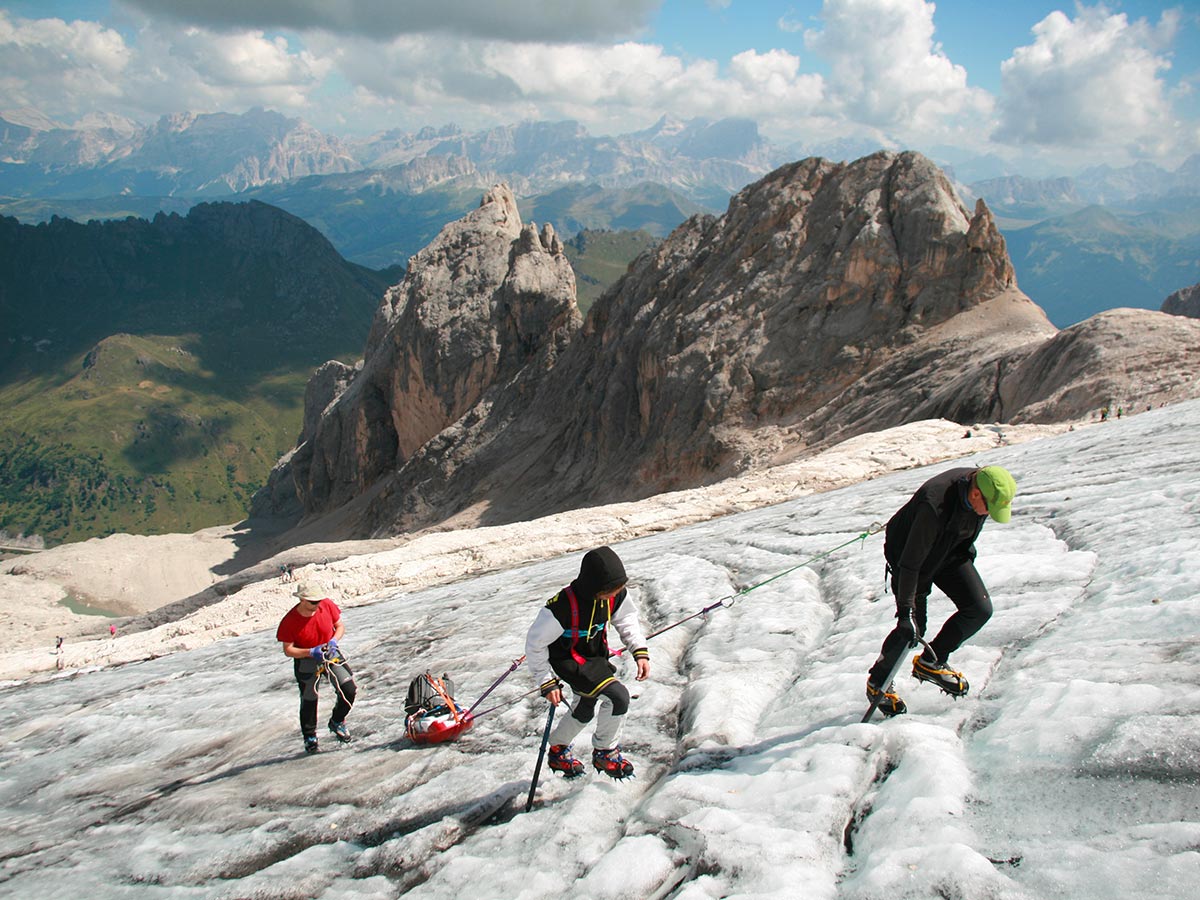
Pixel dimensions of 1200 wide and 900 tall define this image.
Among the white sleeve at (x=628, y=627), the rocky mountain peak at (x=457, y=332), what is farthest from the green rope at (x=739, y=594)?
the rocky mountain peak at (x=457, y=332)

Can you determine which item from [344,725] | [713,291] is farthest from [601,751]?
[713,291]

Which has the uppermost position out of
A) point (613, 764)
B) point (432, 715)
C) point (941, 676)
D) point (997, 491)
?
point (997, 491)

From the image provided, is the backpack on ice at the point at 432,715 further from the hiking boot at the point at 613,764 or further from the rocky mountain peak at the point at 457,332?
the rocky mountain peak at the point at 457,332

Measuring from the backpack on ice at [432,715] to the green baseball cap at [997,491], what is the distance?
544 centimetres

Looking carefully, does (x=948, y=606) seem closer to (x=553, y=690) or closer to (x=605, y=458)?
(x=553, y=690)

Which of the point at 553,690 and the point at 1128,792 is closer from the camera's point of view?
the point at 1128,792

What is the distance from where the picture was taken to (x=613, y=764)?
21.5 feet

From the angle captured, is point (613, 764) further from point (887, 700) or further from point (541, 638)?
point (887, 700)

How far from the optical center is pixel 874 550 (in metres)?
11.1

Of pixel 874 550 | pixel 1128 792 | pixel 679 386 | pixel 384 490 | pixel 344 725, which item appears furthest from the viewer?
pixel 384 490

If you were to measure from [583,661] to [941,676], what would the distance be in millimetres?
2940

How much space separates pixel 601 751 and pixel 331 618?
388 centimetres

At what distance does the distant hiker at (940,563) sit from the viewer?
5906mm

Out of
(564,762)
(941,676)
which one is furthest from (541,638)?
(941,676)
